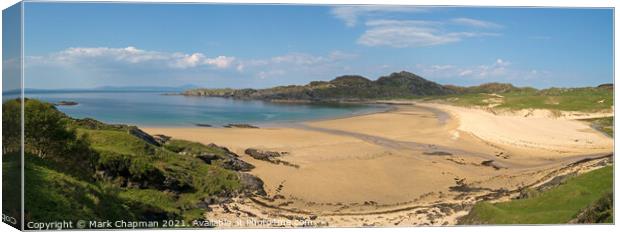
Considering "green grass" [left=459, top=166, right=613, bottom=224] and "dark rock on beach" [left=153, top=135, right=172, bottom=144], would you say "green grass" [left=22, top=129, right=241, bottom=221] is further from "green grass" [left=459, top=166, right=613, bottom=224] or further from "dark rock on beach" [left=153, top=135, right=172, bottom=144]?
"green grass" [left=459, top=166, right=613, bottom=224]

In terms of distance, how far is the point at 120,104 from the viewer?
1060 centimetres

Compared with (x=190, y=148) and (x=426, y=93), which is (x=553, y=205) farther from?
(x=190, y=148)

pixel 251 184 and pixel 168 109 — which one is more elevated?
pixel 168 109

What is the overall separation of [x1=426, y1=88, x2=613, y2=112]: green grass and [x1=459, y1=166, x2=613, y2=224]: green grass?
1.38 m

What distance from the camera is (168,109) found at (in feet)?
38.2

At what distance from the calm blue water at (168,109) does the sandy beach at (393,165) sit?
0.27 meters

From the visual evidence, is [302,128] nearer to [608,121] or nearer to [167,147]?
[167,147]

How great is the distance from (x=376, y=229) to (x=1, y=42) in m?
7.57

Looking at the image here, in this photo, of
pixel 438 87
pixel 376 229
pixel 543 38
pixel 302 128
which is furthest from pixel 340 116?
pixel 543 38

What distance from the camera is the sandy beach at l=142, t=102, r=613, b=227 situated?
443 inches

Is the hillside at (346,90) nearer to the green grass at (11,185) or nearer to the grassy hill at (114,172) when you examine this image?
the grassy hill at (114,172)

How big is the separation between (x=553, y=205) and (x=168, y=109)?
792cm

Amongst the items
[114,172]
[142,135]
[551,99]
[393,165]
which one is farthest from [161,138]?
[551,99]

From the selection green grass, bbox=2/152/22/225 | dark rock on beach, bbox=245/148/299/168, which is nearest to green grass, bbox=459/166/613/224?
dark rock on beach, bbox=245/148/299/168
